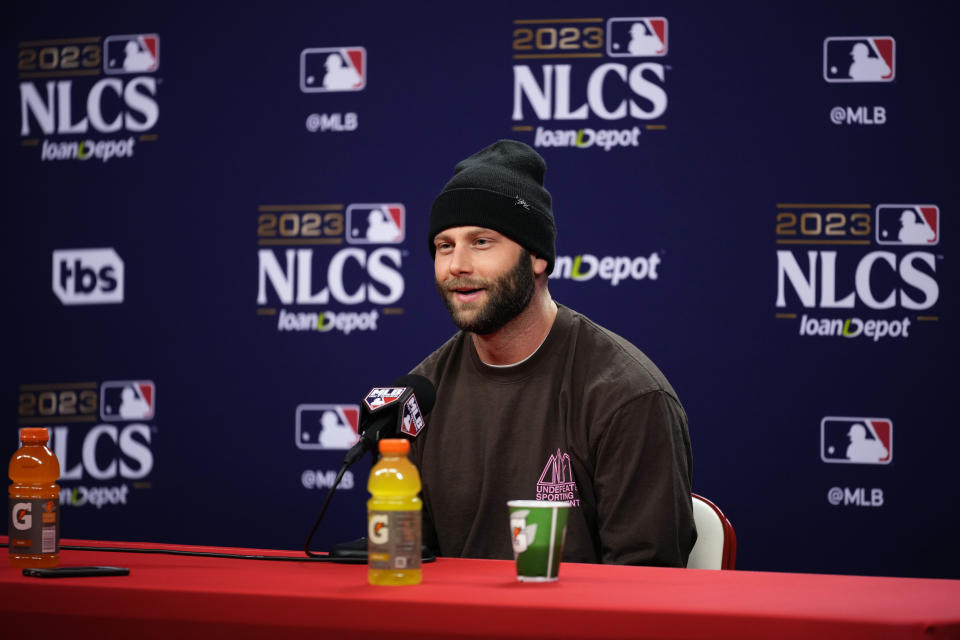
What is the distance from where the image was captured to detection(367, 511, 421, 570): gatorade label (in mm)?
1255

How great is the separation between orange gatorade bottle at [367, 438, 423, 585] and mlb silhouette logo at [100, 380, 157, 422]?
2.57 meters

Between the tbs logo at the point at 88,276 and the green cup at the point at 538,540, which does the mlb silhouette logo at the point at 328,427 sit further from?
the green cup at the point at 538,540

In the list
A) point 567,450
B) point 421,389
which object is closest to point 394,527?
point 421,389

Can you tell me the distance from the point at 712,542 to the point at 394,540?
0.89 m

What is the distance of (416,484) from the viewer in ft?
4.36

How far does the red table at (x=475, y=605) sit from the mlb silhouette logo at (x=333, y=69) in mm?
2535

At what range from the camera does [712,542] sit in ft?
6.34

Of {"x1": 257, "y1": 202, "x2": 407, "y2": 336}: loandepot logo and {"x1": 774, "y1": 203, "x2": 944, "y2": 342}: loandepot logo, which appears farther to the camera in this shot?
{"x1": 257, "y1": 202, "x2": 407, "y2": 336}: loandepot logo

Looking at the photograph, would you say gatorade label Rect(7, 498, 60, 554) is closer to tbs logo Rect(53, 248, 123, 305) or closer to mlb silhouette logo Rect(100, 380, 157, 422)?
mlb silhouette logo Rect(100, 380, 157, 422)

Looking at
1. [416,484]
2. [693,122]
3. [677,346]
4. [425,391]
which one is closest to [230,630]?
[416,484]

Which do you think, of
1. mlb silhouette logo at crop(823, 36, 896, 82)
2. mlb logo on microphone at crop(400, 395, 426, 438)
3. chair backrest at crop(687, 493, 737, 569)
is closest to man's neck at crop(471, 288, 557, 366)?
chair backrest at crop(687, 493, 737, 569)

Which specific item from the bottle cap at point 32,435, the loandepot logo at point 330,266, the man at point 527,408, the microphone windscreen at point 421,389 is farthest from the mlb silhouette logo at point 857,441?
the bottle cap at point 32,435

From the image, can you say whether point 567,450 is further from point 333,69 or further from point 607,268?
point 333,69

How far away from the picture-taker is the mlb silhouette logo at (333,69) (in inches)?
142
